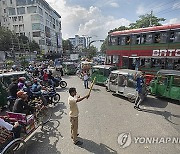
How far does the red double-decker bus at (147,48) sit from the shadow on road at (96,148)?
8.53 m

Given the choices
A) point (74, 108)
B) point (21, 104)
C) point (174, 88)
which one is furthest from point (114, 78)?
point (21, 104)

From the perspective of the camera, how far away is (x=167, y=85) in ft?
28.4

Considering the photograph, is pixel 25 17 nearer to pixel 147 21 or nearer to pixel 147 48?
pixel 147 21

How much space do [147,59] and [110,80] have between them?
12.8 ft

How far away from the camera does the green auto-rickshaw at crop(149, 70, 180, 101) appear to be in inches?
325

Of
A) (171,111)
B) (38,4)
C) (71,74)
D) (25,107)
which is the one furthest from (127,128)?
(38,4)

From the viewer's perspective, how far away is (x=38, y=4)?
5434cm

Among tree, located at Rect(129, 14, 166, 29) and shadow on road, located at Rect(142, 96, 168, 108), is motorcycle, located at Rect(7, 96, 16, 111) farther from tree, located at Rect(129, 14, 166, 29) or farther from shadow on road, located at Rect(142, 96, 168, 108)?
tree, located at Rect(129, 14, 166, 29)

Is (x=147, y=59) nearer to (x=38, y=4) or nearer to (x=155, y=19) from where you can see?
(x=155, y=19)

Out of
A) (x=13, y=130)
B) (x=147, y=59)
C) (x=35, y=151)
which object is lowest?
(x=35, y=151)

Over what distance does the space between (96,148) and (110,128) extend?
4.44 ft

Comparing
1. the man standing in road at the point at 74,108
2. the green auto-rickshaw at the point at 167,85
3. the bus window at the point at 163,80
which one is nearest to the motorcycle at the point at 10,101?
the man standing in road at the point at 74,108

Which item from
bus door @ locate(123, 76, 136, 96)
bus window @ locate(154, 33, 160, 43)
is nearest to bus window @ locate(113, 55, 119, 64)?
bus window @ locate(154, 33, 160, 43)

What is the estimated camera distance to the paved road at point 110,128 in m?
4.50
